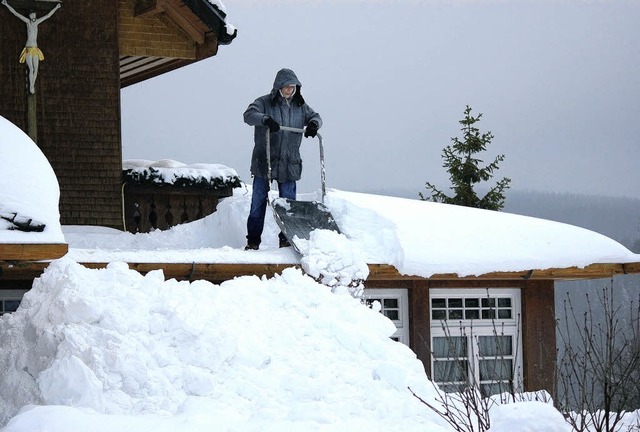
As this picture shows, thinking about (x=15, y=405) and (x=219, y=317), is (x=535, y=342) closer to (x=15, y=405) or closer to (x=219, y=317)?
(x=219, y=317)

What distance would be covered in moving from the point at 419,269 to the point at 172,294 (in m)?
2.95

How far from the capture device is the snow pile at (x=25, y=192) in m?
7.59

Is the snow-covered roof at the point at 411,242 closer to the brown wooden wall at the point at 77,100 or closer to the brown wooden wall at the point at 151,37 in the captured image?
the brown wooden wall at the point at 77,100

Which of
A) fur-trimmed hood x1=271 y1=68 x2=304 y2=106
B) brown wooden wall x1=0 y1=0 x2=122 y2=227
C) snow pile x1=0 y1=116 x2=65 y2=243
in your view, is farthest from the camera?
brown wooden wall x1=0 y1=0 x2=122 y2=227

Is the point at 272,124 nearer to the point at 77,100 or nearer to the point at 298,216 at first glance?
the point at 298,216

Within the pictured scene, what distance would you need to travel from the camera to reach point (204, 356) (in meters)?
8.24

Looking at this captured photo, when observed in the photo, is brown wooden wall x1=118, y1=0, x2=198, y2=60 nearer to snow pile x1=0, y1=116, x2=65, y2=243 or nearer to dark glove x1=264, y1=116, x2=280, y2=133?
dark glove x1=264, y1=116, x2=280, y2=133

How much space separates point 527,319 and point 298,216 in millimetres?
3153

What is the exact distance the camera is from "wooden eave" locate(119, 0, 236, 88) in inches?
565

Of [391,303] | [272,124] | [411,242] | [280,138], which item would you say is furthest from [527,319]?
[272,124]

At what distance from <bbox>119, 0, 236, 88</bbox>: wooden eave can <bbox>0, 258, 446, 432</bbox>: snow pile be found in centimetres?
580

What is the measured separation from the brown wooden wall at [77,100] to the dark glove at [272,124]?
373 cm

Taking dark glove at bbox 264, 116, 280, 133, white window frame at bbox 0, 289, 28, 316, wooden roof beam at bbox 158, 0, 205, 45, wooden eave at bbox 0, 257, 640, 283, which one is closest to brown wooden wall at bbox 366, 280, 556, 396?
wooden eave at bbox 0, 257, 640, 283

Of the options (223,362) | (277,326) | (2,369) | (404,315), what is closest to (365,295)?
(404,315)
